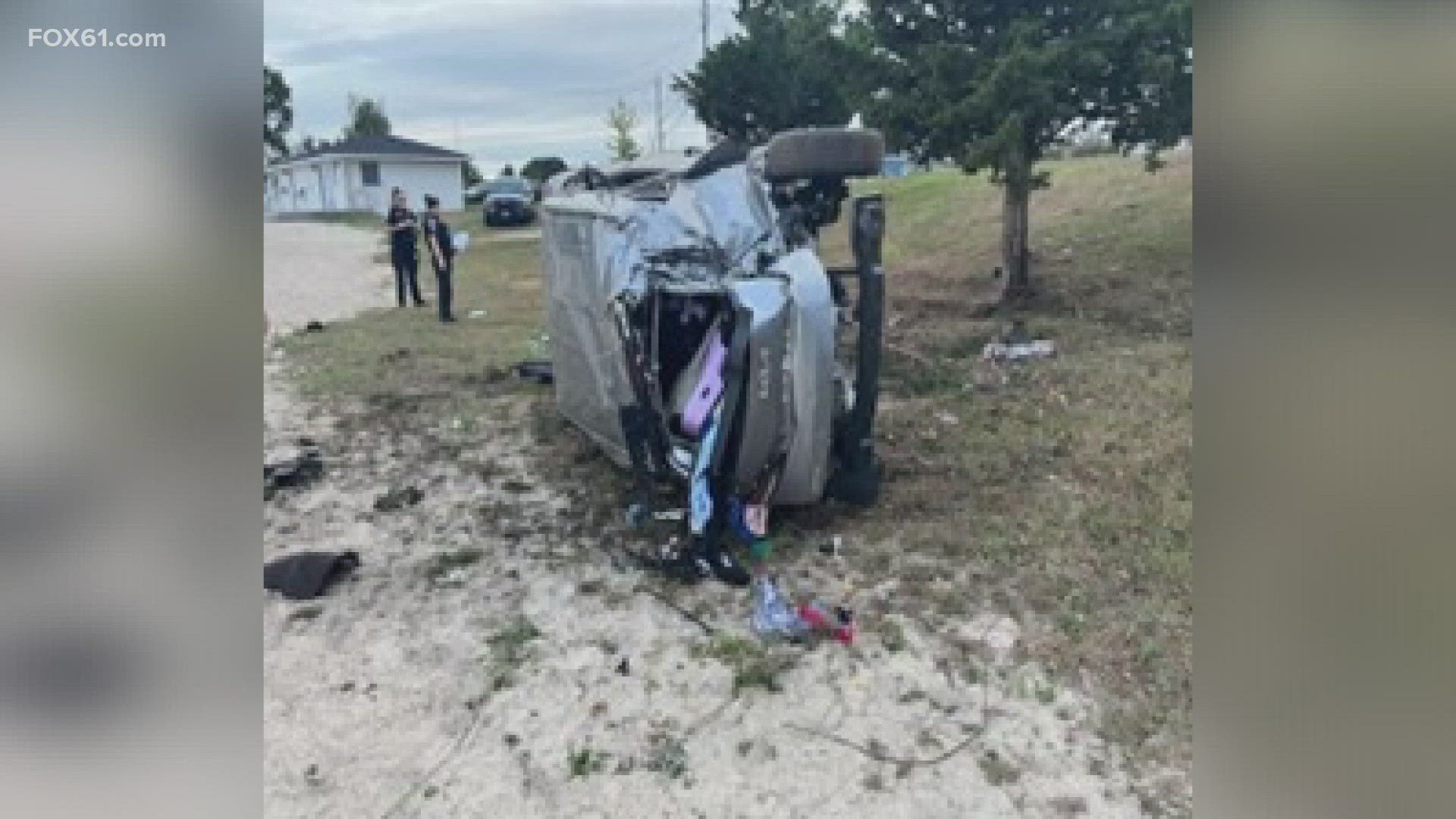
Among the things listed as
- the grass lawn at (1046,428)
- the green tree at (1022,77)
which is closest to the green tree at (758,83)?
the grass lawn at (1046,428)

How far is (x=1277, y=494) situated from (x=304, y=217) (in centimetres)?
3744

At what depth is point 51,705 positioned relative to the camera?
1059 millimetres

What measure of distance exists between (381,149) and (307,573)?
130 feet

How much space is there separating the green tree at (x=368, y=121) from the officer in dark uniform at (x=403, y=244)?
38.7 meters

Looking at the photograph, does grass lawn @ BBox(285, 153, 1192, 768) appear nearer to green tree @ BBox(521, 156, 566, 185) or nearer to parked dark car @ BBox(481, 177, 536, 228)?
parked dark car @ BBox(481, 177, 536, 228)

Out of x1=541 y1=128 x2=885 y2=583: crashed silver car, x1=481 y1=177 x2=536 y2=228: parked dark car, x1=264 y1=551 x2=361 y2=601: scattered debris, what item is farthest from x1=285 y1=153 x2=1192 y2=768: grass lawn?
x1=481 y1=177 x2=536 y2=228: parked dark car

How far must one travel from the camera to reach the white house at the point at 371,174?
133ft

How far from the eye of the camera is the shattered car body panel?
4.89m

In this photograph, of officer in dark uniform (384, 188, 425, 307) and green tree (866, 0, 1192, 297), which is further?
officer in dark uniform (384, 188, 425, 307)

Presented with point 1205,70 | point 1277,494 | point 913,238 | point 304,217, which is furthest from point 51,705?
point 304,217

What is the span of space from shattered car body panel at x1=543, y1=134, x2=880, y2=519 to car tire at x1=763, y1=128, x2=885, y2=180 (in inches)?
4.1

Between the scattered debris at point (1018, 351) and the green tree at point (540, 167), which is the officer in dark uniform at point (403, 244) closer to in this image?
the scattered debris at point (1018, 351)

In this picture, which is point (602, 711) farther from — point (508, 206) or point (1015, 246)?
point (508, 206)

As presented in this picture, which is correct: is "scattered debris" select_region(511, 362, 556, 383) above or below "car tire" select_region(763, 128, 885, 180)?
below
